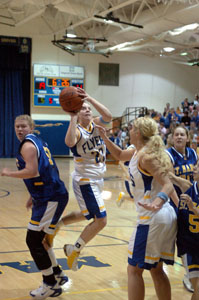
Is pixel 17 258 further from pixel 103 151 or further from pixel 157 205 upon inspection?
pixel 157 205

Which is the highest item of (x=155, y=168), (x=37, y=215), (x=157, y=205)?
(x=155, y=168)

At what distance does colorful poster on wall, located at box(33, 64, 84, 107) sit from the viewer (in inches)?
856

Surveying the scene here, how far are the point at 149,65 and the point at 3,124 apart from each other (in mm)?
8833

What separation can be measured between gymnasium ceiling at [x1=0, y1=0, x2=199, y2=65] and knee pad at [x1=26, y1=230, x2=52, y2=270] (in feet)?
37.7

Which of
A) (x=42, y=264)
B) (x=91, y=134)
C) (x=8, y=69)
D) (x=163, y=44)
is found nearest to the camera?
(x=42, y=264)

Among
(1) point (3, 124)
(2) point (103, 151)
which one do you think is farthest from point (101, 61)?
(2) point (103, 151)

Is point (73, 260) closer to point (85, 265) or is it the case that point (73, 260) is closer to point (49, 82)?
point (85, 265)

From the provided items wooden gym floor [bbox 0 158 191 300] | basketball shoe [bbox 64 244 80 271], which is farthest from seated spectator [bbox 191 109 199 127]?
basketball shoe [bbox 64 244 80 271]

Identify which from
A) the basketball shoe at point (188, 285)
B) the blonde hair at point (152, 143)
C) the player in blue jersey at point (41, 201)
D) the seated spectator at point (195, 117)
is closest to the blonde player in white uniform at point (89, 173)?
the player in blue jersey at point (41, 201)

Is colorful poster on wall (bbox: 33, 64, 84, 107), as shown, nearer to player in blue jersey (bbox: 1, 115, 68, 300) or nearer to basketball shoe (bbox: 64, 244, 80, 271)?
basketball shoe (bbox: 64, 244, 80, 271)

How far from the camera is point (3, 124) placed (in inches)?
880

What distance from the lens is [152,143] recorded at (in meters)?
3.25

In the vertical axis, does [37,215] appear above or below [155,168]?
below

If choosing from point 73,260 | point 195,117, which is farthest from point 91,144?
point 195,117
